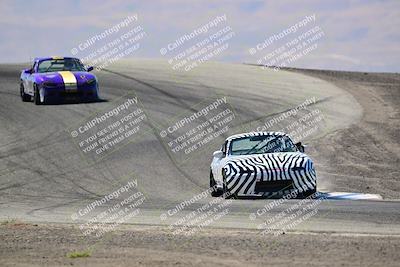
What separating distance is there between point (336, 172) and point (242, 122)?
5925mm

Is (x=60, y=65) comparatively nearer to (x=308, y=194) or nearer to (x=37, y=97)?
(x=37, y=97)

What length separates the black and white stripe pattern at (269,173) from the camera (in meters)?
15.0

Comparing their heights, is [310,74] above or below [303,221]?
below

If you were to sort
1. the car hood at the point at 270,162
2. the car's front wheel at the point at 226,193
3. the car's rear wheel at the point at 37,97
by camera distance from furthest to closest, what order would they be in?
the car's rear wheel at the point at 37,97
the car's front wheel at the point at 226,193
the car hood at the point at 270,162

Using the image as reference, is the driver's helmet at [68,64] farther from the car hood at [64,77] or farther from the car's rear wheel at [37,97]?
the car's rear wheel at [37,97]

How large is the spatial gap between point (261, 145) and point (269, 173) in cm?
154

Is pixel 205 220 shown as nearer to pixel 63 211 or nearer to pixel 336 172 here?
pixel 63 211

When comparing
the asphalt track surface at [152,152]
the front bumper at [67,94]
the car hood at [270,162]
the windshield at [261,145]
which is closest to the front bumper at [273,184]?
the car hood at [270,162]

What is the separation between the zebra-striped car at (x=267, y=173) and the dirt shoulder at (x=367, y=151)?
3271 mm

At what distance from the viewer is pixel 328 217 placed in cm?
1202

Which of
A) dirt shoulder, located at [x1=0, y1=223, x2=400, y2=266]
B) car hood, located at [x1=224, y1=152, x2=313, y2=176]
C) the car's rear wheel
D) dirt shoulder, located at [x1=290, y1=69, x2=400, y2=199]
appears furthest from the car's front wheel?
the car's rear wheel

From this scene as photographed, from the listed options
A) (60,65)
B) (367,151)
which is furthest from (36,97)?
(367,151)

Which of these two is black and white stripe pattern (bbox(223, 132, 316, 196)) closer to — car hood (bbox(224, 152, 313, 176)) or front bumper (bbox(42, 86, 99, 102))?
car hood (bbox(224, 152, 313, 176))

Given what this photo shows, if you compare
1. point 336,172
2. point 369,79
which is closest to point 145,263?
point 336,172
